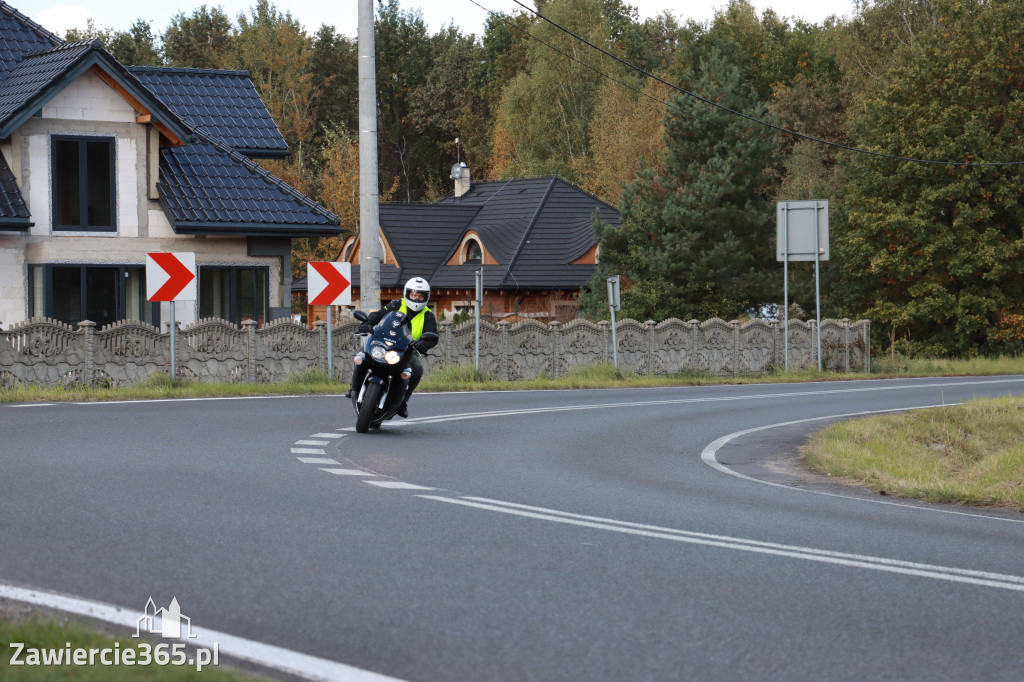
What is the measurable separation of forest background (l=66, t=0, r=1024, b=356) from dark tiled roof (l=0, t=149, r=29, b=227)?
11786 millimetres

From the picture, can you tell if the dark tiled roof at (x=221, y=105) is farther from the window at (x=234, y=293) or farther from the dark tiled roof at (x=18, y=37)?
the window at (x=234, y=293)

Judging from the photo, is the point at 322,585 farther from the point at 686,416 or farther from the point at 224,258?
the point at 224,258

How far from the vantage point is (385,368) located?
15.5 metres

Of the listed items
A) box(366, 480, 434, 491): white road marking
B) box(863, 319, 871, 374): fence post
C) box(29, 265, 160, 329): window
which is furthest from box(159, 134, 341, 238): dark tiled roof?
box(366, 480, 434, 491): white road marking

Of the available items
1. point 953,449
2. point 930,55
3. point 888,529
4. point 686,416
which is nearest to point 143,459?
point 888,529

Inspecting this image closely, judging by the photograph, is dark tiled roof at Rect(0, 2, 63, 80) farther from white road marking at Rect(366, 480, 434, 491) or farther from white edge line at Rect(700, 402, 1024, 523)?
white road marking at Rect(366, 480, 434, 491)

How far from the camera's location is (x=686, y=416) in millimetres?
20000

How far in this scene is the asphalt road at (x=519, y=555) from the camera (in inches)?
227

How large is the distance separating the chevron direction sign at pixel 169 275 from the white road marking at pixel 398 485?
1248 centimetres

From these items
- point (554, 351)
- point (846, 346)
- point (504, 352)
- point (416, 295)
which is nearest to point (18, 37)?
point (504, 352)

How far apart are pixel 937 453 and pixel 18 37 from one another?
75.6 ft

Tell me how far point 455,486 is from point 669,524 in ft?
7.90

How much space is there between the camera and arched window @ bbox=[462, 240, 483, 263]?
5922cm

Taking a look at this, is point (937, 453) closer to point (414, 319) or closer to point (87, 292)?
point (414, 319)
